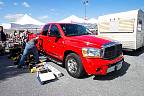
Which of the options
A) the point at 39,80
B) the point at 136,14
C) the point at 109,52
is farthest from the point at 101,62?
the point at 136,14

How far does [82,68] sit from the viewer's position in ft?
21.5

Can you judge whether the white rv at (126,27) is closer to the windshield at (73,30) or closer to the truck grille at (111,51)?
the windshield at (73,30)

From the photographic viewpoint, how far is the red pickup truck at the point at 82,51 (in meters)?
6.28

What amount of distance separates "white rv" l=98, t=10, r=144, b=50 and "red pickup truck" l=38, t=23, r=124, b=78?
13.6 ft

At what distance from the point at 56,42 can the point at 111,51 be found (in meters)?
2.27

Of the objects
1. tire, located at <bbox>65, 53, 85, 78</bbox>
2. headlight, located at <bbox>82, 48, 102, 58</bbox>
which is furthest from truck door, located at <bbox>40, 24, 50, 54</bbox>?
headlight, located at <bbox>82, 48, 102, 58</bbox>

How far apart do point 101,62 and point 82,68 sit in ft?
2.22

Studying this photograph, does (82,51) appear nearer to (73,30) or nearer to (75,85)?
(75,85)

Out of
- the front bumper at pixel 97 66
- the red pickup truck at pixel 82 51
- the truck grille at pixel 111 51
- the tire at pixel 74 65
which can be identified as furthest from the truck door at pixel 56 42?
the truck grille at pixel 111 51

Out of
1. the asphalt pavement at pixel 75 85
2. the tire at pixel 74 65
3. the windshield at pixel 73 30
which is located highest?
the windshield at pixel 73 30

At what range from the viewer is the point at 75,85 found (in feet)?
20.4

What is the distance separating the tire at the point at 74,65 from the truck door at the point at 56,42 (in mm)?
567

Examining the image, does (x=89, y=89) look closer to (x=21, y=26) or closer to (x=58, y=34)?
(x=58, y=34)

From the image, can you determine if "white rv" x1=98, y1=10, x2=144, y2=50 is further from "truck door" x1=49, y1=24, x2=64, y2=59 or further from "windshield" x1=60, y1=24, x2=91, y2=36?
"truck door" x1=49, y1=24, x2=64, y2=59
